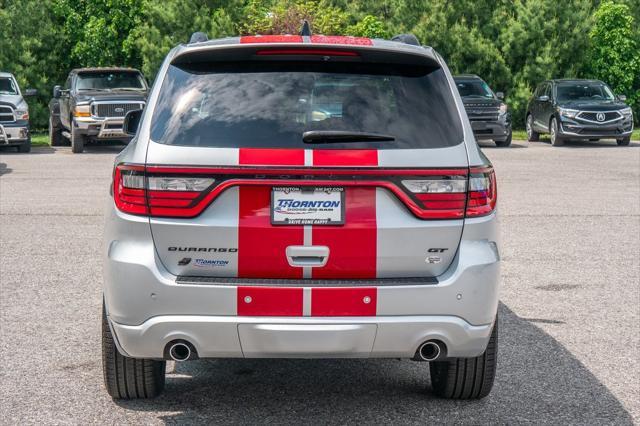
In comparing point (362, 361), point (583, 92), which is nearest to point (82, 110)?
point (583, 92)

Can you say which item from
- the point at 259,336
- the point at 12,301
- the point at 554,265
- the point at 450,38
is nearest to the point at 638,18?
the point at 450,38

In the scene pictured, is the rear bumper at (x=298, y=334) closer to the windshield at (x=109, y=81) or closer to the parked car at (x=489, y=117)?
the windshield at (x=109, y=81)

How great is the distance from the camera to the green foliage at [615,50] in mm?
37656

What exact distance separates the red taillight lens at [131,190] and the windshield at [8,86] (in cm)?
2232

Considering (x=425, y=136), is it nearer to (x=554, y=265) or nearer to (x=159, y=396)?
(x=159, y=396)

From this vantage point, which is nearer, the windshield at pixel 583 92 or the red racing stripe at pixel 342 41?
the red racing stripe at pixel 342 41

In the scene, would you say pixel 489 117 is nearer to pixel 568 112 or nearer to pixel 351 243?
pixel 568 112

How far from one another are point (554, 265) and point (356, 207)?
5521mm

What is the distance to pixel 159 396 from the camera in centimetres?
562

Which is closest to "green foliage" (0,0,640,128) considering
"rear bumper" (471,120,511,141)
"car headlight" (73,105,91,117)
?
"rear bumper" (471,120,511,141)

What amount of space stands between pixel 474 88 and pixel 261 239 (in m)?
25.2

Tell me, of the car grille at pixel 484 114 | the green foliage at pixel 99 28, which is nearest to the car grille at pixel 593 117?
the car grille at pixel 484 114

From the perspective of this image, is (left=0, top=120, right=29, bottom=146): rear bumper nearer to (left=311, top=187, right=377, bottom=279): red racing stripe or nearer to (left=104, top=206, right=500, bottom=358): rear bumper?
(left=104, top=206, right=500, bottom=358): rear bumper

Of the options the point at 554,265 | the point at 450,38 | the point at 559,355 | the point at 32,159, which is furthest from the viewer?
the point at 450,38
